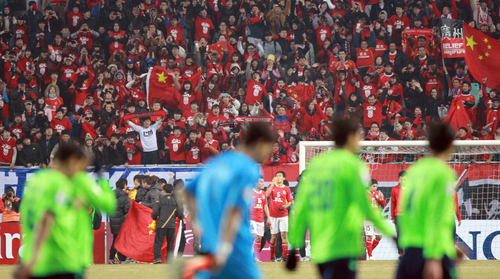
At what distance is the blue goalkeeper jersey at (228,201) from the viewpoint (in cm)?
293

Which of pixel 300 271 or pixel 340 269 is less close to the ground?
pixel 340 269

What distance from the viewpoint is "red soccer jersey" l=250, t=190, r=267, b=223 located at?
1216 cm

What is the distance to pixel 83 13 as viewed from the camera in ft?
58.3

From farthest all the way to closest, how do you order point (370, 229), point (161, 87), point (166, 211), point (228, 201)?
point (161, 87)
point (166, 211)
point (370, 229)
point (228, 201)

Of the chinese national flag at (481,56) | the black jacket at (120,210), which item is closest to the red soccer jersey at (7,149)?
the black jacket at (120,210)

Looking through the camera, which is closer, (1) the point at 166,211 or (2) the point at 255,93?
(1) the point at 166,211

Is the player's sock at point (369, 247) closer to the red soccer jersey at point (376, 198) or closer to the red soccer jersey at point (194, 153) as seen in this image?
the red soccer jersey at point (376, 198)

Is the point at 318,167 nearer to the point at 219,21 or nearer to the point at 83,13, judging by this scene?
the point at 219,21

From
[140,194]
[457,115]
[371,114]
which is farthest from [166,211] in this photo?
[457,115]

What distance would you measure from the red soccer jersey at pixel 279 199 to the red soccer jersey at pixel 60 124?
5.82m

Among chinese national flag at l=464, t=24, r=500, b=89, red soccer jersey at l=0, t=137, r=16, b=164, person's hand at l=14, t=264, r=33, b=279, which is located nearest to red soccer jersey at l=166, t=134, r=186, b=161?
red soccer jersey at l=0, t=137, r=16, b=164

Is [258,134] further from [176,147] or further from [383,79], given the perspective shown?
[383,79]

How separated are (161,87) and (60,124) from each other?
2.80 m

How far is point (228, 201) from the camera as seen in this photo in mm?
2900
